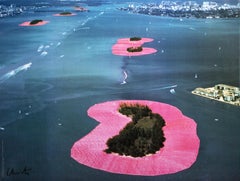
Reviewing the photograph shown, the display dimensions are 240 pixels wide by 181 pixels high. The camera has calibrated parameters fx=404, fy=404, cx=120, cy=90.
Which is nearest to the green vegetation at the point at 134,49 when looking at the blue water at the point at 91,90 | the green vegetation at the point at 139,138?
the blue water at the point at 91,90

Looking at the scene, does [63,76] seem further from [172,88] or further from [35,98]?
[172,88]

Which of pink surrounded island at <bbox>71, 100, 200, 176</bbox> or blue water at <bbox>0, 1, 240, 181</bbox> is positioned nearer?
pink surrounded island at <bbox>71, 100, 200, 176</bbox>

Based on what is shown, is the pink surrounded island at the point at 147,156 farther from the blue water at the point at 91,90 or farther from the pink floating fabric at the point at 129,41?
the pink floating fabric at the point at 129,41

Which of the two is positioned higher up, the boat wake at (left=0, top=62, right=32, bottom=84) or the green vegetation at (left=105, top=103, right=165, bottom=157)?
the green vegetation at (left=105, top=103, right=165, bottom=157)

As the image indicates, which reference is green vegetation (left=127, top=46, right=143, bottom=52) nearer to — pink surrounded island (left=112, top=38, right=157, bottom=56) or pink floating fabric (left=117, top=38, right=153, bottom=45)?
pink surrounded island (left=112, top=38, right=157, bottom=56)

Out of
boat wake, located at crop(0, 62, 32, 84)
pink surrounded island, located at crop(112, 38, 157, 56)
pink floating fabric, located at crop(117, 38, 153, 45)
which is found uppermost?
boat wake, located at crop(0, 62, 32, 84)

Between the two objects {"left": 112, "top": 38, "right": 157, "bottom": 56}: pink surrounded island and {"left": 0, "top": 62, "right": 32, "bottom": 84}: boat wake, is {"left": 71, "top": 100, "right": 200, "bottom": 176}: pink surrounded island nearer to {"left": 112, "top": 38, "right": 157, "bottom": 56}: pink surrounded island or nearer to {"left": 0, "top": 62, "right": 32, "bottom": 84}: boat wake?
{"left": 0, "top": 62, "right": 32, "bottom": 84}: boat wake

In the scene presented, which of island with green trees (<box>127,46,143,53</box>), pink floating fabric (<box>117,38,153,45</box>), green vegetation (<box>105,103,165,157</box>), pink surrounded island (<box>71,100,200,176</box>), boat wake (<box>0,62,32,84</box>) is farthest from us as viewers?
pink floating fabric (<box>117,38,153,45</box>)
